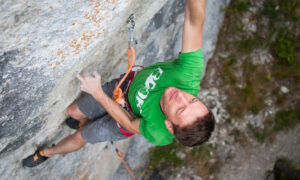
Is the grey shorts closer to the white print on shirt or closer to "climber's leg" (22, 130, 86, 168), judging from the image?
"climber's leg" (22, 130, 86, 168)

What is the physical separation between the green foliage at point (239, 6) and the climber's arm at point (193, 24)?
3.36 metres

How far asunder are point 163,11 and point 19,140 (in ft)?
7.27

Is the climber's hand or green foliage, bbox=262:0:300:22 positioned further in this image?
green foliage, bbox=262:0:300:22

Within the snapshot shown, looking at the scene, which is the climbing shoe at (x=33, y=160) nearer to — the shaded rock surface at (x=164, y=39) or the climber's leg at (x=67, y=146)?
the climber's leg at (x=67, y=146)

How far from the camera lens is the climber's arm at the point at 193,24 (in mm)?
1781

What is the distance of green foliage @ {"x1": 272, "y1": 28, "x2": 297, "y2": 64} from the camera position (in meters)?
4.69

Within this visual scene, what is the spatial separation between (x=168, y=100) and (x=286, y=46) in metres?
4.18

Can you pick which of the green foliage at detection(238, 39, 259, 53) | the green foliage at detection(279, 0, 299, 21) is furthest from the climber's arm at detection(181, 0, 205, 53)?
the green foliage at detection(279, 0, 299, 21)

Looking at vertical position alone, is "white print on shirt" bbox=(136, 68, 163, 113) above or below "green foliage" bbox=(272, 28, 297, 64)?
above

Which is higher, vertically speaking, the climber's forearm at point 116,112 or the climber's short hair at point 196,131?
the climber's forearm at point 116,112

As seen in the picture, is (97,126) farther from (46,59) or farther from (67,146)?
(46,59)

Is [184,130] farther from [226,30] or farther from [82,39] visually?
[226,30]

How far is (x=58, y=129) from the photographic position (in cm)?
252

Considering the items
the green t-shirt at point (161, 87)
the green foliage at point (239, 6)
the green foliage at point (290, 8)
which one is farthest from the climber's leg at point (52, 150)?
the green foliage at point (290, 8)
